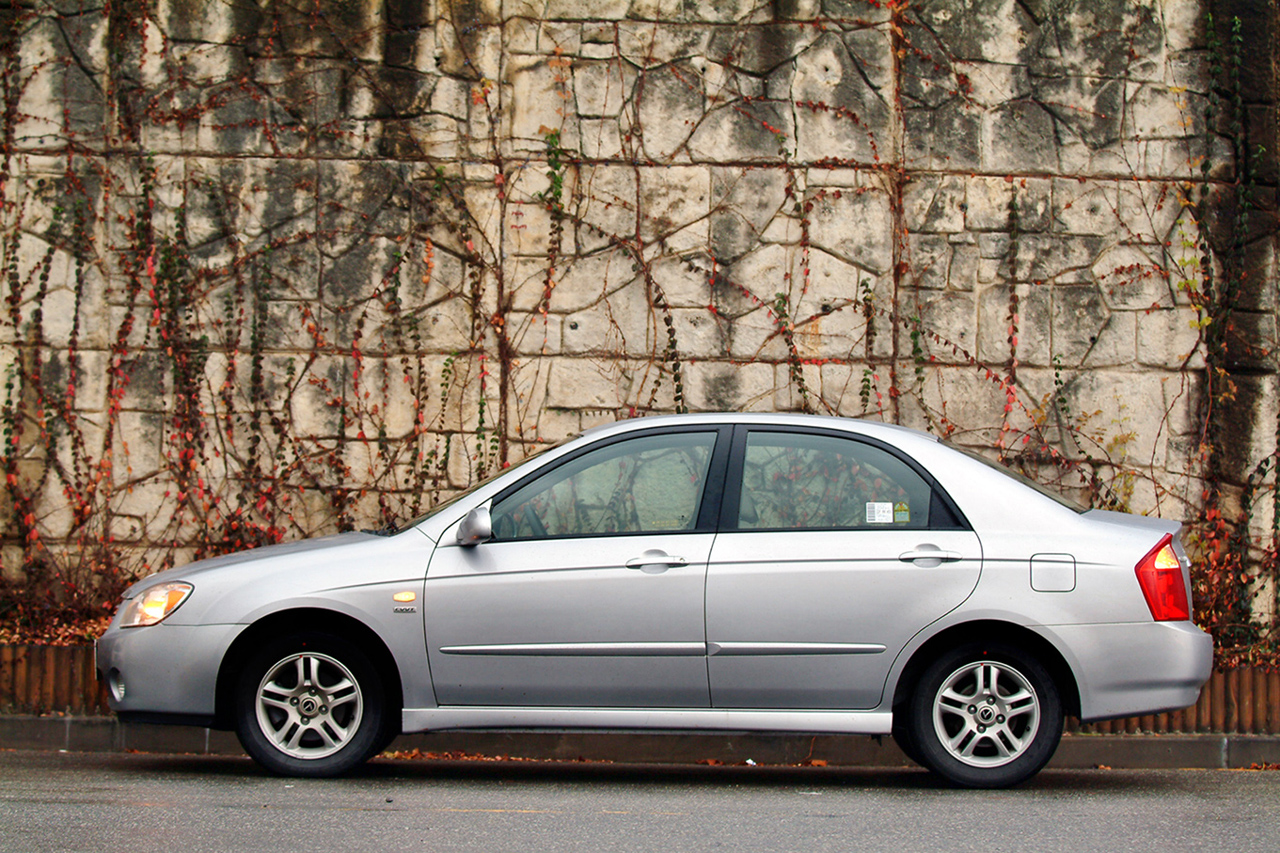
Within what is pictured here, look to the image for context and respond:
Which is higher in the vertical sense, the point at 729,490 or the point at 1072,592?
the point at 729,490

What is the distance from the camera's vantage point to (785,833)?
4.92 metres

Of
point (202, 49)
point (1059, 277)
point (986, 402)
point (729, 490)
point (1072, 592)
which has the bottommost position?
point (1072, 592)

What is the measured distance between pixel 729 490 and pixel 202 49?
209 inches

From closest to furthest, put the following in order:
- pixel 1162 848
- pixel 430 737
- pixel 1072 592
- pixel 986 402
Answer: pixel 1162 848, pixel 1072 592, pixel 430 737, pixel 986 402

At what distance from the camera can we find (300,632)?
597 cm

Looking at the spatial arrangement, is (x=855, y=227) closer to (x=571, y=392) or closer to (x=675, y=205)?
(x=675, y=205)

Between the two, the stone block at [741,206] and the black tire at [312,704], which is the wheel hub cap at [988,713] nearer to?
the black tire at [312,704]

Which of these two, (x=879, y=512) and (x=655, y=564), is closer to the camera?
(x=655, y=564)

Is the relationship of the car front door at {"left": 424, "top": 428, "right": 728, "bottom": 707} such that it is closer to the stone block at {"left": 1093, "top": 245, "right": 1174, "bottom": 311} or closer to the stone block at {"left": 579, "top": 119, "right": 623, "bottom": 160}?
the stone block at {"left": 579, "top": 119, "right": 623, "bottom": 160}

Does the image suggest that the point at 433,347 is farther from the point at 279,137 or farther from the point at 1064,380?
the point at 1064,380

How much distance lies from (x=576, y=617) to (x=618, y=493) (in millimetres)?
607

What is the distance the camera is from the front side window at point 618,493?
6031 mm

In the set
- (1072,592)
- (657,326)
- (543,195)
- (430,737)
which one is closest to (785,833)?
(1072,592)

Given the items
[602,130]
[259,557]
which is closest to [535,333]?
[602,130]
